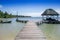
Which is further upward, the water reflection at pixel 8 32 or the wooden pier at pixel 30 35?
the wooden pier at pixel 30 35

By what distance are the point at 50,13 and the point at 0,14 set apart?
111 ft

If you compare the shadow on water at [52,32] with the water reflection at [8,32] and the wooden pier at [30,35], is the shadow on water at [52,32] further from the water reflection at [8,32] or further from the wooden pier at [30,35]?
the water reflection at [8,32]

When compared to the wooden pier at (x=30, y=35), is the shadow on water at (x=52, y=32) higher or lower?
lower

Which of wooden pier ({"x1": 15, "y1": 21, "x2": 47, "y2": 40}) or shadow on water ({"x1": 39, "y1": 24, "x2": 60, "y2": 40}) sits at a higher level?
wooden pier ({"x1": 15, "y1": 21, "x2": 47, "y2": 40})

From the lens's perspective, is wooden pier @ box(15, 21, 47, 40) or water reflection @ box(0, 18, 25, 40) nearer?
wooden pier @ box(15, 21, 47, 40)

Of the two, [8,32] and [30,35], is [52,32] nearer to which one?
[8,32]

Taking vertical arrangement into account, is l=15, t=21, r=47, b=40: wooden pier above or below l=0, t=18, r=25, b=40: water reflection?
above

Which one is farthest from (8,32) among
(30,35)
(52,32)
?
(30,35)

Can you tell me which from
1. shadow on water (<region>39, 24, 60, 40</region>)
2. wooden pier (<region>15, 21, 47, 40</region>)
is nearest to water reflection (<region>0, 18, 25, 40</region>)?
wooden pier (<region>15, 21, 47, 40</region>)

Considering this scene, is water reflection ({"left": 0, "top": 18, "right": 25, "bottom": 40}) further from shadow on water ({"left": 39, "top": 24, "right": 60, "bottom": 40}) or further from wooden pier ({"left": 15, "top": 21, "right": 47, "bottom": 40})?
shadow on water ({"left": 39, "top": 24, "right": 60, "bottom": 40})

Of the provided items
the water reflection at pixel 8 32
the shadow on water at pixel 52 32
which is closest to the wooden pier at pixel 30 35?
the shadow on water at pixel 52 32

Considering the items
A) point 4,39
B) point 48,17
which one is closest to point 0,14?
point 48,17

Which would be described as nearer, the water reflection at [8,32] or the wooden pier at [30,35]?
the wooden pier at [30,35]

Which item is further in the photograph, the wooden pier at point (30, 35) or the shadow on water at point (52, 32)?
the shadow on water at point (52, 32)
